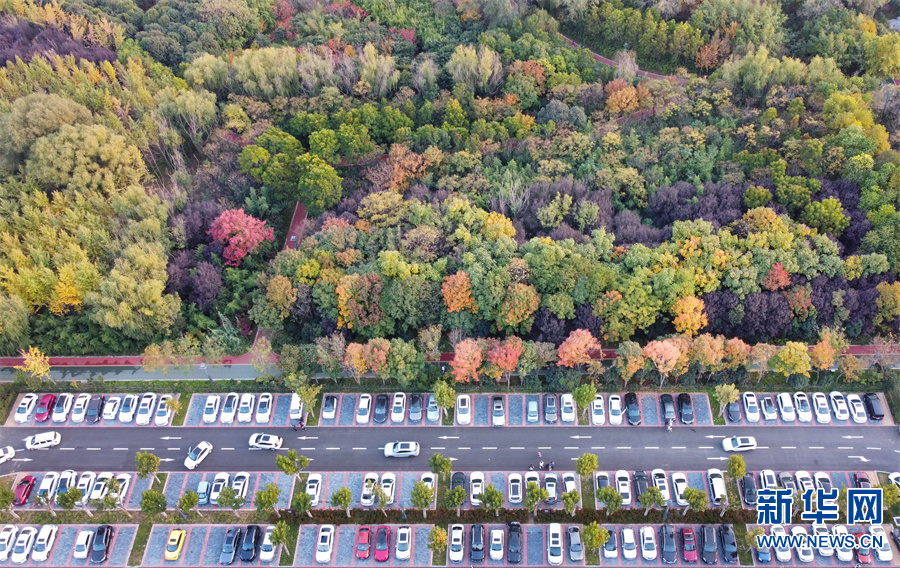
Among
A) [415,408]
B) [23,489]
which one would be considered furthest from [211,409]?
[415,408]

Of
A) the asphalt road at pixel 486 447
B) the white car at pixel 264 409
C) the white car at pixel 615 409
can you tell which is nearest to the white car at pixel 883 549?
the asphalt road at pixel 486 447

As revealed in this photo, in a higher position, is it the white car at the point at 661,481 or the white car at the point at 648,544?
the white car at the point at 661,481

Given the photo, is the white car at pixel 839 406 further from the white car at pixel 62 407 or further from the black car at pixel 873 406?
the white car at pixel 62 407

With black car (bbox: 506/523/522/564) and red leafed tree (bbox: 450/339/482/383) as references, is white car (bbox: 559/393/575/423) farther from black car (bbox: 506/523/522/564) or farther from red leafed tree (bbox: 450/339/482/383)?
black car (bbox: 506/523/522/564)

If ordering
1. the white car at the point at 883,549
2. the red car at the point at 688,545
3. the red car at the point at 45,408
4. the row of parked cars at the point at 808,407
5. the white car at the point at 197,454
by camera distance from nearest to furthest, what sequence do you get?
the white car at the point at 883,549, the red car at the point at 688,545, the white car at the point at 197,454, the row of parked cars at the point at 808,407, the red car at the point at 45,408

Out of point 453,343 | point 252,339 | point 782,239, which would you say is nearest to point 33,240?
point 252,339

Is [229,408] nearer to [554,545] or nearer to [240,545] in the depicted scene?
[240,545]

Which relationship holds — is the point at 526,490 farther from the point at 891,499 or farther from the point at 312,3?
the point at 312,3
